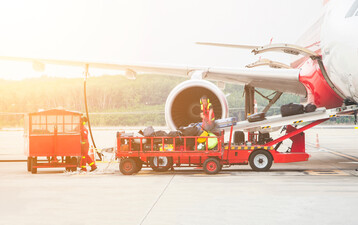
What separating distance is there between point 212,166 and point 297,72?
11.7 feet

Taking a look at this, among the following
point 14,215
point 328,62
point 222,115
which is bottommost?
point 14,215

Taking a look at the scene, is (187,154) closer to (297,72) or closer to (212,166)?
(212,166)

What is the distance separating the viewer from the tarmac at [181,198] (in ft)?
19.1

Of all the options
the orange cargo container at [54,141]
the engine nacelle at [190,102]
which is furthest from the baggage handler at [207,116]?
the orange cargo container at [54,141]

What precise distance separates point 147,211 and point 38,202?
A: 1.68 metres

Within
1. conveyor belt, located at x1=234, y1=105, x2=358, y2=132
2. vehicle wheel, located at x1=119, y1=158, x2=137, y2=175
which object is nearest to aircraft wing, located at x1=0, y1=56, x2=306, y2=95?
conveyor belt, located at x1=234, y1=105, x2=358, y2=132

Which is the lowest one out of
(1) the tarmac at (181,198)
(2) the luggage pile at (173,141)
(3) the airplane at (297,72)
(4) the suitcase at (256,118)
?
(1) the tarmac at (181,198)

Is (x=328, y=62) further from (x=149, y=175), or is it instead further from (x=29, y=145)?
(x=29, y=145)

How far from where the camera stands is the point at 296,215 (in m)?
5.92

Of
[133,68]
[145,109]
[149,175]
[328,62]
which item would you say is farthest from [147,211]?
[145,109]

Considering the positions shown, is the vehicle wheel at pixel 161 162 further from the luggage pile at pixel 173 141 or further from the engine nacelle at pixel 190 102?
the engine nacelle at pixel 190 102

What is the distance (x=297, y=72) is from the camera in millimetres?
12570

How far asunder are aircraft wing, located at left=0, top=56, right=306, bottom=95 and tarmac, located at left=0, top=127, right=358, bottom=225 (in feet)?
9.53

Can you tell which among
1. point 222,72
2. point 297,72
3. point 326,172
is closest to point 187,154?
point 326,172
